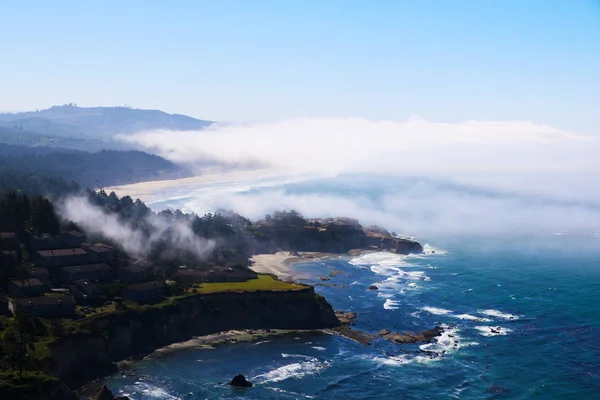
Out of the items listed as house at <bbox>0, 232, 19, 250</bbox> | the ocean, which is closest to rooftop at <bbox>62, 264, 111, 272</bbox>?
house at <bbox>0, 232, 19, 250</bbox>

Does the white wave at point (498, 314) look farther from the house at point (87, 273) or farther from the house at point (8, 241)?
the house at point (8, 241)

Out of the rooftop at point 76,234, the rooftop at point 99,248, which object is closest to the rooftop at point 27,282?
the rooftop at point 99,248

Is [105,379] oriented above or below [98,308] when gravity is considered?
below

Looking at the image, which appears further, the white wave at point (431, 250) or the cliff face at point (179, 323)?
the white wave at point (431, 250)

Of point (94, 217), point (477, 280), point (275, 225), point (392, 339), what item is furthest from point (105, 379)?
point (275, 225)

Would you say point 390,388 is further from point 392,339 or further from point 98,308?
point 98,308

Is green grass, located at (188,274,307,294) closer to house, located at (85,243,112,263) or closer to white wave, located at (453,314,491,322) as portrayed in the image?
house, located at (85,243,112,263)
